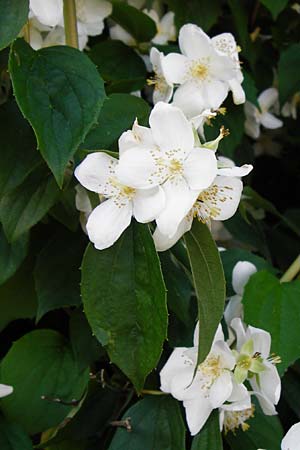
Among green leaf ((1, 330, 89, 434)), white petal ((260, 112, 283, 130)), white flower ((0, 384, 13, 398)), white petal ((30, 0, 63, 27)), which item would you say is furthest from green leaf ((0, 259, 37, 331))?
white petal ((260, 112, 283, 130))

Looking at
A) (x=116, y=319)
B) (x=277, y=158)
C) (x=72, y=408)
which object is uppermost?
(x=116, y=319)

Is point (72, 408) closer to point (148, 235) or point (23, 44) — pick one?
point (148, 235)

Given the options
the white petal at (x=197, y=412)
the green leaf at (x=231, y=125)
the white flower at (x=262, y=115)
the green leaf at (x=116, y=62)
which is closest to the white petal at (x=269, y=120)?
the white flower at (x=262, y=115)

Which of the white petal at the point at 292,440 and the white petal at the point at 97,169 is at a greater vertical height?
the white petal at the point at 97,169

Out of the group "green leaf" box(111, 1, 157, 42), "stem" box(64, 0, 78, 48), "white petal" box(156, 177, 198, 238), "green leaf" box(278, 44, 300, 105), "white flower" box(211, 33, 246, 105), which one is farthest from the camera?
"green leaf" box(278, 44, 300, 105)

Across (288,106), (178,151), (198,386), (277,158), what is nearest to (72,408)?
(198,386)

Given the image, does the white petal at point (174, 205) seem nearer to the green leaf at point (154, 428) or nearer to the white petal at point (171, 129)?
the white petal at point (171, 129)

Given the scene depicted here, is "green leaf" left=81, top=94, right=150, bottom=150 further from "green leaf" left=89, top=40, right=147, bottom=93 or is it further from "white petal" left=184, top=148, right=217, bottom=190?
"green leaf" left=89, top=40, right=147, bottom=93
